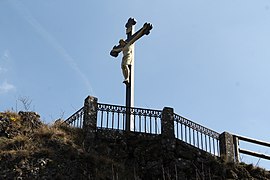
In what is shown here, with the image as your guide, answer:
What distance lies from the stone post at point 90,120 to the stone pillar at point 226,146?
3639 mm

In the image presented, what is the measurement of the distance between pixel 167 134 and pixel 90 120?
6.79 feet

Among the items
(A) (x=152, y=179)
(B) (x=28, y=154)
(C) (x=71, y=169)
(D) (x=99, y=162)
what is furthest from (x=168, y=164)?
(B) (x=28, y=154)

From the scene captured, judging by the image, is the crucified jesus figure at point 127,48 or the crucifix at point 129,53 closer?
the crucifix at point 129,53

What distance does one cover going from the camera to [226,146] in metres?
14.4

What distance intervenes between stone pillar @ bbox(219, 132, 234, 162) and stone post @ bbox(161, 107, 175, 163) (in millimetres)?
1606

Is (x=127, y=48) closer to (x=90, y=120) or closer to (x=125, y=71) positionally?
(x=125, y=71)

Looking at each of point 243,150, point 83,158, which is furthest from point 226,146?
point 83,158

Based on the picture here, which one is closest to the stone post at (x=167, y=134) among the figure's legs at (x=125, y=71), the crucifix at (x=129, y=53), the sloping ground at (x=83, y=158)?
the sloping ground at (x=83, y=158)

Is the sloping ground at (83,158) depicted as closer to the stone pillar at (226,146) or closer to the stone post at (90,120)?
the stone post at (90,120)

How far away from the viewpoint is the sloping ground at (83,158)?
1136 cm

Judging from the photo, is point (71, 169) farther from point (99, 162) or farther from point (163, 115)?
point (163, 115)

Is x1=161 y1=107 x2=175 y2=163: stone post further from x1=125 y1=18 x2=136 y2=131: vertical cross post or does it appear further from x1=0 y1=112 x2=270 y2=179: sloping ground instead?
x1=125 y1=18 x2=136 y2=131: vertical cross post

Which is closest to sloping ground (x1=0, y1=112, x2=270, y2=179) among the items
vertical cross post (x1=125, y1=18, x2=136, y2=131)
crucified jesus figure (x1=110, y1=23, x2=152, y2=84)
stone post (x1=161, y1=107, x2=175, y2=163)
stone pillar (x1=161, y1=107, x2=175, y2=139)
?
stone post (x1=161, y1=107, x2=175, y2=163)

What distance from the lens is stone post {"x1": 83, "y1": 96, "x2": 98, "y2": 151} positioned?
1302 cm
